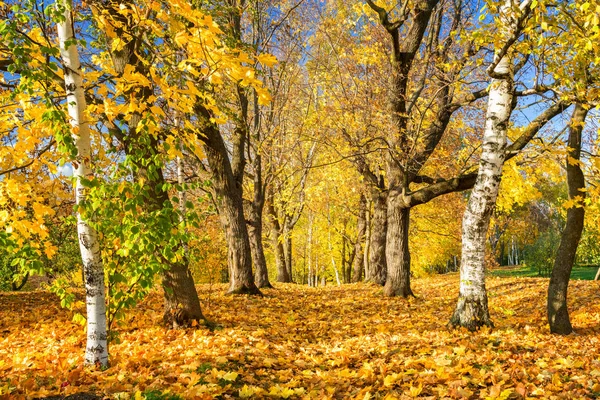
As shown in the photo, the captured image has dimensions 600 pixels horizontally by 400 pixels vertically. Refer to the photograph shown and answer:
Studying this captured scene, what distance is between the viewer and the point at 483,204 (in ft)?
20.1

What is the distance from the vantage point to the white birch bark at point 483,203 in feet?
19.8

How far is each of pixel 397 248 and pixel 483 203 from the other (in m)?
4.30

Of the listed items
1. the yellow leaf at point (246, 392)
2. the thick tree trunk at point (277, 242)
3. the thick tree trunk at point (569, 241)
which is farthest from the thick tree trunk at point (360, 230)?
the yellow leaf at point (246, 392)

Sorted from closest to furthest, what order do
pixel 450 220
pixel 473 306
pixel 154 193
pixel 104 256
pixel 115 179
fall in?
pixel 115 179
pixel 104 256
pixel 154 193
pixel 473 306
pixel 450 220

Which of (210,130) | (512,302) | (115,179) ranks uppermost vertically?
(210,130)

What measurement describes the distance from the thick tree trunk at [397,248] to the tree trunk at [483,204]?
375cm

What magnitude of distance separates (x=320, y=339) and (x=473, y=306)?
2.53 m

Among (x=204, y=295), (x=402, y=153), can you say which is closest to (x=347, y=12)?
(x=402, y=153)

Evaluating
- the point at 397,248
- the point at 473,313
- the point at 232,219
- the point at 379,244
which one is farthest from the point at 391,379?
the point at 379,244

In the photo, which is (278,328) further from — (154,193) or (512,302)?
(512,302)

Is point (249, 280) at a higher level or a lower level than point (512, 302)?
higher

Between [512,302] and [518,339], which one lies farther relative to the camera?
[512,302]

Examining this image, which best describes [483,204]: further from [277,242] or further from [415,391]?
[277,242]

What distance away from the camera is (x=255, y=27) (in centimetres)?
1248
